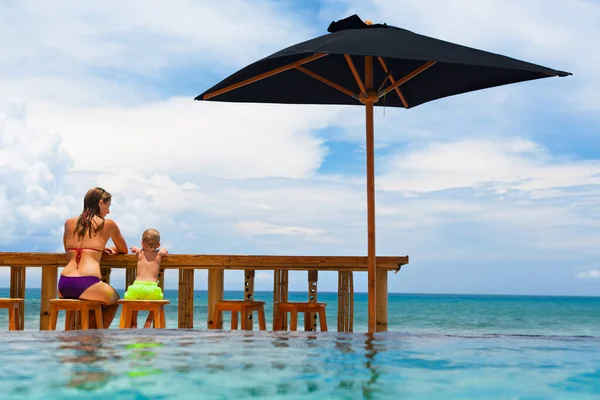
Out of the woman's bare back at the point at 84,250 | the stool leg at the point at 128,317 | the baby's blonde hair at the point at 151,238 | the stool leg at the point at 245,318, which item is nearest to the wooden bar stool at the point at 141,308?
the stool leg at the point at 128,317

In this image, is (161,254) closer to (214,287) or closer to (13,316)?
(214,287)

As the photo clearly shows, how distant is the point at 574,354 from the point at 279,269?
260 centimetres

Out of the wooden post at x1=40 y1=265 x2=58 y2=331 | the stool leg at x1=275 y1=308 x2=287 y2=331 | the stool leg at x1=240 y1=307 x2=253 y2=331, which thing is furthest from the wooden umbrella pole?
the wooden post at x1=40 y1=265 x2=58 y2=331

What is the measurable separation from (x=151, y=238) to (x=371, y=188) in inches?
75.4

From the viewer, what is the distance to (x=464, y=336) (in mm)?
4832

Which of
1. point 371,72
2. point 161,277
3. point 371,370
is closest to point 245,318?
point 161,277

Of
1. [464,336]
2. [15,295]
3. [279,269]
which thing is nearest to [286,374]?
[464,336]

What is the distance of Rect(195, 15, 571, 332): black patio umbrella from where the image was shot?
477 cm

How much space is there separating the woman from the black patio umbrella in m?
1.32

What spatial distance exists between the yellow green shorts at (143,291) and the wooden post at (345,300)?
1.58 meters

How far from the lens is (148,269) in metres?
6.20

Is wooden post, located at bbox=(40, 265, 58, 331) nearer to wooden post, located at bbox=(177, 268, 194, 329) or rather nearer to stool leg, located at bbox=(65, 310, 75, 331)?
stool leg, located at bbox=(65, 310, 75, 331)

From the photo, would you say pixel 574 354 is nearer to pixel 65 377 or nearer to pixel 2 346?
pixel 65 377

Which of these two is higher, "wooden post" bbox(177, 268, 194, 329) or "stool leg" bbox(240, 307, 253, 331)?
"wooden post" bbox(177, 268, 194, 329)
